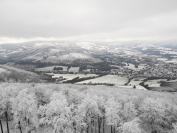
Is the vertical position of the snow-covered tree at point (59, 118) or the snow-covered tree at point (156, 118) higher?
the snow-covered tree at point (59, 118)

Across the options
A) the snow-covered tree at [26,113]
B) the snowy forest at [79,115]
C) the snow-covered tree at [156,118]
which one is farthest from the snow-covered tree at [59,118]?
the snow-covered tree at [156,118]

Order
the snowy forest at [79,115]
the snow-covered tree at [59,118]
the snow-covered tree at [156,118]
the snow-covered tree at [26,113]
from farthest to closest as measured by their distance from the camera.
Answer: the snow-covered tree at [156,118] → the snow-covered tree at [26,113] → the snowy forest at [79,115] → the snow-covered tree at [59,118]

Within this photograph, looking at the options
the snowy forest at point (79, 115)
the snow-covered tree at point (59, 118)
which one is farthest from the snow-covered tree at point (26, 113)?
the snow-covered tree at point (59, 118)

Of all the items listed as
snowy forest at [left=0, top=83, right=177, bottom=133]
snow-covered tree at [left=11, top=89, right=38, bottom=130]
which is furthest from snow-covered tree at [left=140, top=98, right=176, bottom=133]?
snow-covered tree at [left=11, top=89, right=38, bottom=130]

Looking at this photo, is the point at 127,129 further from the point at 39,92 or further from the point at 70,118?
the point at 39,92

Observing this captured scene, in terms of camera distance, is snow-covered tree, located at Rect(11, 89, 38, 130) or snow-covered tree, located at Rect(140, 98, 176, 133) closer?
snow-covered tree, located at Rect(11, 89, 38, 130)

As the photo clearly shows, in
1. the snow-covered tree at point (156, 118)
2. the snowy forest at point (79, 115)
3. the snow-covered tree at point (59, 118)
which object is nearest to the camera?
the snow-covered tree at point (59, 118)

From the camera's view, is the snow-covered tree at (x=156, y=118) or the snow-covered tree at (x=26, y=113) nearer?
the snow-covered tree at (x=26, y=113)

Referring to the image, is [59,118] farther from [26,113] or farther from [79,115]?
[26,113]

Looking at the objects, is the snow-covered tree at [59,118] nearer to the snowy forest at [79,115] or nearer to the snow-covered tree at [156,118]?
the snowy forest at [79,115]

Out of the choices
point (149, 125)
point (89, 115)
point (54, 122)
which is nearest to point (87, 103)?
point (89, 115)

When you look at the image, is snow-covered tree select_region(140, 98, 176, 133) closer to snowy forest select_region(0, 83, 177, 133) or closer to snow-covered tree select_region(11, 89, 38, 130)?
snowy forest select_region(0, 83, 177, 133)
